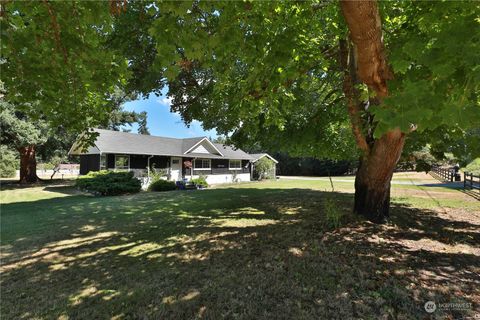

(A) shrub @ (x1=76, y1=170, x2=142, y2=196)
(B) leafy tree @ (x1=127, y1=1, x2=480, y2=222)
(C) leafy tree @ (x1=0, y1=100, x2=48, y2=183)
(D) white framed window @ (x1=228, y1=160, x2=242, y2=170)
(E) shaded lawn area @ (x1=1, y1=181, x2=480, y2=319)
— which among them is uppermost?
(C) leafy tree @ (x1=0, y1=100, x2=48, y2=183)

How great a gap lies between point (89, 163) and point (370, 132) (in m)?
26.8

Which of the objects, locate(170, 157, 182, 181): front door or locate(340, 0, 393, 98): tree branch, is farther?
locate(170, 157, 182, 181): front door

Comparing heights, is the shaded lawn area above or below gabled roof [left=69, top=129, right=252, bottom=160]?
below

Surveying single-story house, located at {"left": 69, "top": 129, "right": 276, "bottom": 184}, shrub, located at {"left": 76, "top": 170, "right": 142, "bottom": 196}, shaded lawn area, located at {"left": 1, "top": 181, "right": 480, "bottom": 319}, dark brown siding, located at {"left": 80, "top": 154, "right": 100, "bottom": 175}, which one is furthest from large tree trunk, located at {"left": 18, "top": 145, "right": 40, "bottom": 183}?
shaded lawn area, located at {"left": 1, "top": 181, "right": 480, "bottom": 319}

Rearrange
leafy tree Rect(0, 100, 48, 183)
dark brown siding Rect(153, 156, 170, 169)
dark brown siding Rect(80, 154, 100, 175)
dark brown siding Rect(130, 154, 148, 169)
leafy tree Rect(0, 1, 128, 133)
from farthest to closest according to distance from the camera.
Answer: dark brown siding Rect(153, 156, 170, 169) < dark brown siding Rect(130, 154, 148, 169) < dark brown siding Rect(80, 154, 100, 175) < leafy tree Rect(0, 100, 48, 183) < leafy tree Rect(0, 1, 128, 133)

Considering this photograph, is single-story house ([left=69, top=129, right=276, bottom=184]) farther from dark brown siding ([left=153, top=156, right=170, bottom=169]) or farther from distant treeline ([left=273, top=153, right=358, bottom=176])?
distant treeline ([left=273, top=153, right=358, bottom=176])

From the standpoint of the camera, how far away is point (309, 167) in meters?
50.7

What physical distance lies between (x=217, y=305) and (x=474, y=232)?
7.27 meters

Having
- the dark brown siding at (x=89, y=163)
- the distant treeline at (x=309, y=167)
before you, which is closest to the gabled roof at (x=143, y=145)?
the dark brown siding at (x=89, y=163)

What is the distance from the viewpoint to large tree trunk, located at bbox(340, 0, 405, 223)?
4367mm

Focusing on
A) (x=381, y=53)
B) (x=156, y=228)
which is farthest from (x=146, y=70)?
(x=381, y=53)

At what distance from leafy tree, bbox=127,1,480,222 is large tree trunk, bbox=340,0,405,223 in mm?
24

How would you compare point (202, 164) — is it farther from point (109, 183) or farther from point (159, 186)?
point (109, 183)

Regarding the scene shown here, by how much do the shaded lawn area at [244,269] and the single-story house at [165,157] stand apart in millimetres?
16545
